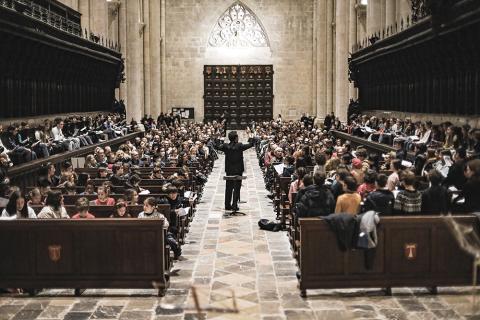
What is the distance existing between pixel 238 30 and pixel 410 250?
36886 mm

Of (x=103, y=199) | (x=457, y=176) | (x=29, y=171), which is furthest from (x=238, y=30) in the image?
(x=457, y=176)

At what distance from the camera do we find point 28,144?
17.0 metres

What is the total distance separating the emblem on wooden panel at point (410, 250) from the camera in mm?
8803

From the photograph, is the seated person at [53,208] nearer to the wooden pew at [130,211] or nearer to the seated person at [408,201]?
the wooden pew at [130,211]

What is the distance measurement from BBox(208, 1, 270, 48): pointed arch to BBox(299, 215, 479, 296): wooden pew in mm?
36472

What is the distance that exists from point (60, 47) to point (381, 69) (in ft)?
38.7

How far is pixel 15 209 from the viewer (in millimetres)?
9125

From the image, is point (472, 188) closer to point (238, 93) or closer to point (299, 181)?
point (299, 181)

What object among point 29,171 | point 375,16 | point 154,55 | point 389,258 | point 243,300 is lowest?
point 243,300

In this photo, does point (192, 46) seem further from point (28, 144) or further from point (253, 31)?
point (28, 144)

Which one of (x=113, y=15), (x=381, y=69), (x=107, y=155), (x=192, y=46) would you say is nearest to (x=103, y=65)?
(x=113, y=15)

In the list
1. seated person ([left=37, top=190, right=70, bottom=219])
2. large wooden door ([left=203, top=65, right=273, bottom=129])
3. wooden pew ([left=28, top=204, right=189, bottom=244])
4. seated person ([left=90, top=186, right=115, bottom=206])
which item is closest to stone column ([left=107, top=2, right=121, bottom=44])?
large wooden door ([left=203, top=65, right=273, bottom=129])

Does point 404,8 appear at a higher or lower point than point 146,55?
higher

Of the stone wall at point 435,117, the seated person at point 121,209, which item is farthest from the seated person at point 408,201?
the stone wall at point 435,117
